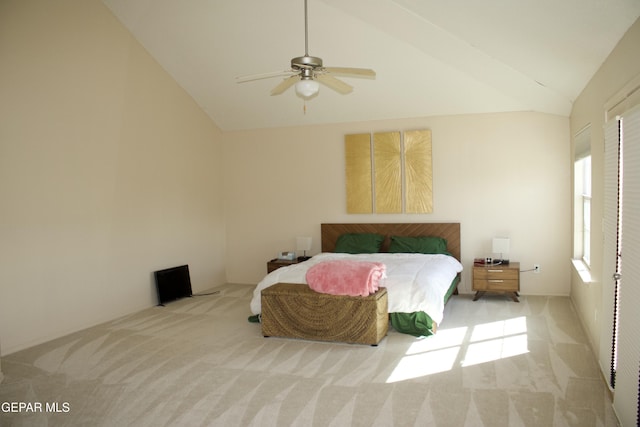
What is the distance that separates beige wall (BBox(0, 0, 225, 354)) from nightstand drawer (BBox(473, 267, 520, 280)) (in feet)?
12.8

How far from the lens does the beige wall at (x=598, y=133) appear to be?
9.32ft

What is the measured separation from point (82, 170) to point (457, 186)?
15.0ft

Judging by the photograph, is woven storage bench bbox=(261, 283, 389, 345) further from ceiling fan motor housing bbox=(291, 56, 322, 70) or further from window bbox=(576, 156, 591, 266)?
window bbox=(576, 156, 591, 266)

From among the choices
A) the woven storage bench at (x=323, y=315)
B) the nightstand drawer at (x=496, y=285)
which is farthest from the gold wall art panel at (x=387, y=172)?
the woven storage bench at (x=323, y=315)

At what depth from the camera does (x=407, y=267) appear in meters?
5.11

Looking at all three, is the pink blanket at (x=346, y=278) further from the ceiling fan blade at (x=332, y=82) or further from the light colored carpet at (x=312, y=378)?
the ceiling fan blade at (x=332, y=82)

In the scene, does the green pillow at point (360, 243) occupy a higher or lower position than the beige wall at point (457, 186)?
lower

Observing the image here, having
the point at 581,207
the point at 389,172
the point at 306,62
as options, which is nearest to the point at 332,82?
the point at 306,62

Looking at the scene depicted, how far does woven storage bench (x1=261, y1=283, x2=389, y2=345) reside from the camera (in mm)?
4168

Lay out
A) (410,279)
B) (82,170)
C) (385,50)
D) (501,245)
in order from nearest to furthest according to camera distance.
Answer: (410,279) < (82,170) < (385,50) < (501,245)

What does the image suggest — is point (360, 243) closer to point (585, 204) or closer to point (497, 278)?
point (497, 278)

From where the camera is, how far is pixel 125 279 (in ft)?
18.2

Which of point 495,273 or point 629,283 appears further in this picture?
point 495,273

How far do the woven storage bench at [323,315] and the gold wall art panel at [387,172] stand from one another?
2.35 metres
